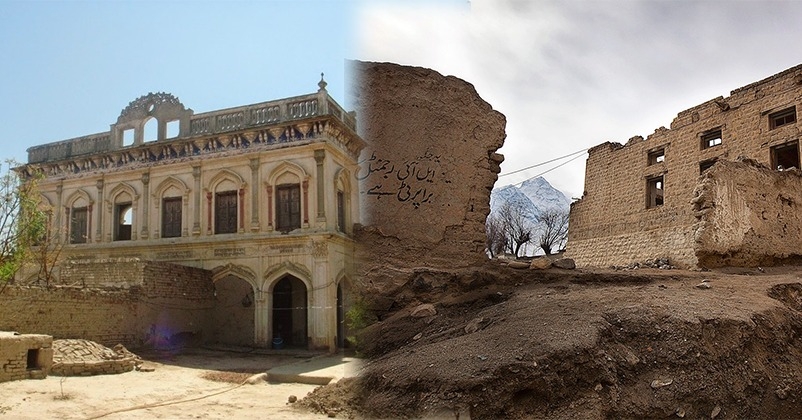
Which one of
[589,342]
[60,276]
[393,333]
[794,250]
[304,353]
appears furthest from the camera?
[60,276]

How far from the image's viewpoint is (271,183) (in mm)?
17953

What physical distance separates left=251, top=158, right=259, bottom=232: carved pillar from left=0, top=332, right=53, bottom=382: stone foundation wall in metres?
7.17

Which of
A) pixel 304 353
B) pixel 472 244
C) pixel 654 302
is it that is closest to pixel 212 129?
pixel 304 353

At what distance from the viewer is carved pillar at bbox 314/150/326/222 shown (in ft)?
56.1

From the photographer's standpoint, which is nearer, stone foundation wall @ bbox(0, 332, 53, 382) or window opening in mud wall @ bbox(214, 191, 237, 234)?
stone foundation wall @ bbox(0, 332, 53, 382)

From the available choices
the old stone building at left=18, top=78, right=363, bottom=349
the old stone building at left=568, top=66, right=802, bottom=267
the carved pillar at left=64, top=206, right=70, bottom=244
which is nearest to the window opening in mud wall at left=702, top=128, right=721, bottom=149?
the old stone building at left=568, top=66, right=802, bottom=267

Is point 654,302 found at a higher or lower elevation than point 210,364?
higher

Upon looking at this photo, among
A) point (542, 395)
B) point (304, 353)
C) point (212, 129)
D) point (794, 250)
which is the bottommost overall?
point (304, 353)

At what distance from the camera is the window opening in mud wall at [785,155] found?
16.6 metres

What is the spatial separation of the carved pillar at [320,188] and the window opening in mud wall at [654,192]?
953 centimetres

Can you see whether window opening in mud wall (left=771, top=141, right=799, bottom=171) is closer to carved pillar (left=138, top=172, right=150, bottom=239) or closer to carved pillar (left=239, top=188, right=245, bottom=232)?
carved pillar (left=239, top=188, right=245, bottom=232)

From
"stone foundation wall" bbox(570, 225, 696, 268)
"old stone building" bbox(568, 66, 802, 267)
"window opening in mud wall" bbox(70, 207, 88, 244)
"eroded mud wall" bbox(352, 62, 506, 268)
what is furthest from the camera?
"window opening in mud wall" bbox(70, 207, 88, 244)

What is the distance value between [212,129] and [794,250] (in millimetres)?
15446

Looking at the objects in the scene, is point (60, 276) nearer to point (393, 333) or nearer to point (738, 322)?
point (393, 333)
